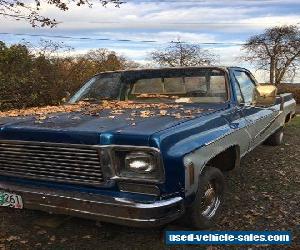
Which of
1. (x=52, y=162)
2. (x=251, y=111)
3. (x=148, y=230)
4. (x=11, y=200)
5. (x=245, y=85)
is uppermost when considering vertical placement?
(x=245, y=85)

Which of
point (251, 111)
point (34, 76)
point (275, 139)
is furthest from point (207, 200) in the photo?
point (34, 76)

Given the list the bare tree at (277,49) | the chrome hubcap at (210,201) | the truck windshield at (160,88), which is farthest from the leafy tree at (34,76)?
the bare tree at (277,49)

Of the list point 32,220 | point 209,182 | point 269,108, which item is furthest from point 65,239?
point 269,108

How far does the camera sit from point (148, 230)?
13.3 ft

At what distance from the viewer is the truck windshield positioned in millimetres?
5105

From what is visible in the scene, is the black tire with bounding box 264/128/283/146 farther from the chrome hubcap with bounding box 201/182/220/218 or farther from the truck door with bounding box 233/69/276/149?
the chrome hubcap with bounding box 201/182/220/218

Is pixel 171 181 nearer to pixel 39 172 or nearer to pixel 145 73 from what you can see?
pixel 39 172

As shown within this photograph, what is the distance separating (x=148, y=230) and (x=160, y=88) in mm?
2124

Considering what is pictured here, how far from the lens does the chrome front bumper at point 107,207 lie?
3.20 metres

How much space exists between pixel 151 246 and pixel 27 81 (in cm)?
976

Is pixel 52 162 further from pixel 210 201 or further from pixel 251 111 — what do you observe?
pixel 251 111

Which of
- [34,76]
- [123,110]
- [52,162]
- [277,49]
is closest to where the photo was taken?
[52,162]

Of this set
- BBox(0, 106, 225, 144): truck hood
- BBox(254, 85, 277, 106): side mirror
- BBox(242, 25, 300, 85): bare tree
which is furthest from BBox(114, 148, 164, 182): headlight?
BBox(242, 25, 300, 85): bare tree

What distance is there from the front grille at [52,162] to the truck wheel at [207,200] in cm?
97
